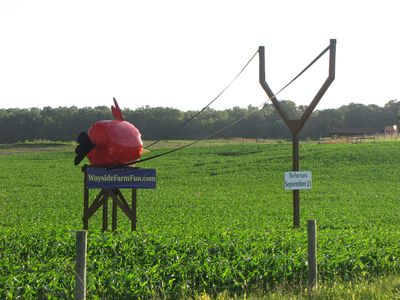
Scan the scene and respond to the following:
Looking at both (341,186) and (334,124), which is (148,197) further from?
(334,124)

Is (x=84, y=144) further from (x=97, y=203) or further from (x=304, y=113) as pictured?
(x=304, y=113)

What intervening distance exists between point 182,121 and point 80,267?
10379cm

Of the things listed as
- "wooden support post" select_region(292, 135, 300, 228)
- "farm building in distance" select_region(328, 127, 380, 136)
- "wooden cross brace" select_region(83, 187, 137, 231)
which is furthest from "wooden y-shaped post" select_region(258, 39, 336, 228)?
"farm building in distance" select_region(328, 127, 380, 136)

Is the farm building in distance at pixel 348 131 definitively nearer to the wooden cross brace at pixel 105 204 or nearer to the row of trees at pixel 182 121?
the row of trees at pixel 182 121

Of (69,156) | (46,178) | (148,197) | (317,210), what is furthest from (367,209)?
(69,156)

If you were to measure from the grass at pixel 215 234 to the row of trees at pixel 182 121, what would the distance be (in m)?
52.4

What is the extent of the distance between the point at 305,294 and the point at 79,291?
3257 mm

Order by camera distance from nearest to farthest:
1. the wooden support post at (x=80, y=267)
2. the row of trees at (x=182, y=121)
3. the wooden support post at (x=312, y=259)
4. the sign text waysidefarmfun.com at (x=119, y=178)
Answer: the wooden support post at (x=80, y=267), the wooden support post at (x=312, y=259), the sign text waysidefarmfun.com at (x=119, y=178), the row of trees at (x=182, y=121)

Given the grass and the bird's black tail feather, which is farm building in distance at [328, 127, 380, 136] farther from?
the bird's black tail feather

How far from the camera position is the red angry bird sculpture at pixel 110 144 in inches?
526

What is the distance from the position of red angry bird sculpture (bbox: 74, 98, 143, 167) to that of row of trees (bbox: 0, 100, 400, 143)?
84.8 metres

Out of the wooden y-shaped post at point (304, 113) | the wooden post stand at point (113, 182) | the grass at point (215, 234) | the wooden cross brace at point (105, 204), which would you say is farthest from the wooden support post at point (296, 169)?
the wooden cross brace at point (105, 204)

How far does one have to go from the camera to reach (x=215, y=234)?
1243 centimetres

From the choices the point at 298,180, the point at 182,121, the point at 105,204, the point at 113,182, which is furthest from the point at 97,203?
the point at 182,121
